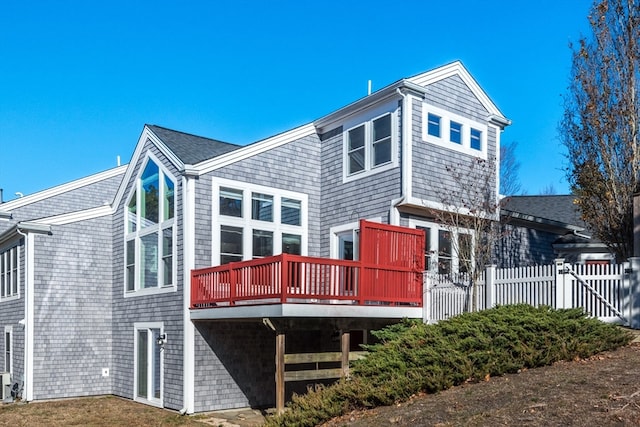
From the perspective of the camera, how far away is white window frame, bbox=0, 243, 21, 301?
18.2 meters

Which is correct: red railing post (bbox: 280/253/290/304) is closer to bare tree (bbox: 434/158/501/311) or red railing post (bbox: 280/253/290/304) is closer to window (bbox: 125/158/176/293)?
bare tree (bbox: 434/158/501/311)

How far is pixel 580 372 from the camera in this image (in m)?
8.98

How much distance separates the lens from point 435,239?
1462 centimetres

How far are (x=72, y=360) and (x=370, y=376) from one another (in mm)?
9917

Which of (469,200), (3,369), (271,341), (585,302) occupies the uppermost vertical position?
(469,200)

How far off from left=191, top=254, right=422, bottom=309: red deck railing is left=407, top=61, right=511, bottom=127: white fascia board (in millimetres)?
4407

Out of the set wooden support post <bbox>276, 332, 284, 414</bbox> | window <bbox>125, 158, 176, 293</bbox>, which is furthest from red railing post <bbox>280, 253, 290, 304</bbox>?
window <bbox>125, 158, 176, 293</bbox>

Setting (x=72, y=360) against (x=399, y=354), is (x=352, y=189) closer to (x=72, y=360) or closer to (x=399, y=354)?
(x=399, y=354)

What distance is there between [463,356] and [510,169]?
33964mm

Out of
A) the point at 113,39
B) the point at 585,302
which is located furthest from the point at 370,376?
the point at 113,39

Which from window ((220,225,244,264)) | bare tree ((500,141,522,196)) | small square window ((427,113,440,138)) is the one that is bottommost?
window ((220,225,244,264))

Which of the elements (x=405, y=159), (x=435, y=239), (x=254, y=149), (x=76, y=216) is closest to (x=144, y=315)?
(x=76, y=216)

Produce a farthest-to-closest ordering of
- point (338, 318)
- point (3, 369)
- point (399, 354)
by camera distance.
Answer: point (3, 369) < point (338, 318) < point (399, 354)

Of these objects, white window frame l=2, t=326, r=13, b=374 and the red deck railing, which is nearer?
the red deck railing
